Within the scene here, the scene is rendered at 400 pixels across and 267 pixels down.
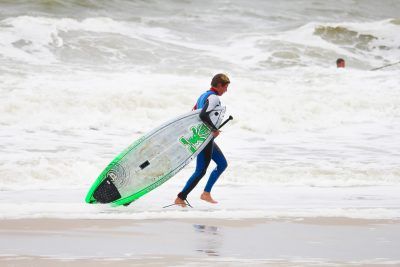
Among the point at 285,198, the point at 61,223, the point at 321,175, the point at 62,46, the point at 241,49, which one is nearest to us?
the point at 61,223

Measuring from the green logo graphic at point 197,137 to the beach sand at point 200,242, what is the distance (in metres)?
0.97

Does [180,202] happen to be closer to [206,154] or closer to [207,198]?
[207,198]

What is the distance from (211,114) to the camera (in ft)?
21.4

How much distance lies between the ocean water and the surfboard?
0.80ft

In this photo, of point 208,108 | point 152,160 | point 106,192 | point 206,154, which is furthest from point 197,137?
point 106,192

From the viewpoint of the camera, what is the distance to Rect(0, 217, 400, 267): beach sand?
4363 millimetres

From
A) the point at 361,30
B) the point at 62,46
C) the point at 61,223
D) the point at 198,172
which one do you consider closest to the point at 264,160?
the point at 198,172

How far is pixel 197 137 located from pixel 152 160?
19.7 inches

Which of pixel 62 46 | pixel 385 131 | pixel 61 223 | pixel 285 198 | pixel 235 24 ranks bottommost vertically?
pixel 61 223

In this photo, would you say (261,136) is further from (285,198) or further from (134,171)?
(134,171)

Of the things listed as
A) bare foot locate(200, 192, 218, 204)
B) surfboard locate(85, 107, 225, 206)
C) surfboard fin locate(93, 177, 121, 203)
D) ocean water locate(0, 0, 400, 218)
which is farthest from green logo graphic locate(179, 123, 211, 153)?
surfboard fin locate(93, 177, 121, 203)

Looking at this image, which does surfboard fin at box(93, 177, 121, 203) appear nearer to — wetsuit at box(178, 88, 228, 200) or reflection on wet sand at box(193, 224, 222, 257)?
wetsuit at box(178, 88, 228, 200)

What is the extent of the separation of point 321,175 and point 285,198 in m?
1.72

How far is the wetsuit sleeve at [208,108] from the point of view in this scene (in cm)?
646
